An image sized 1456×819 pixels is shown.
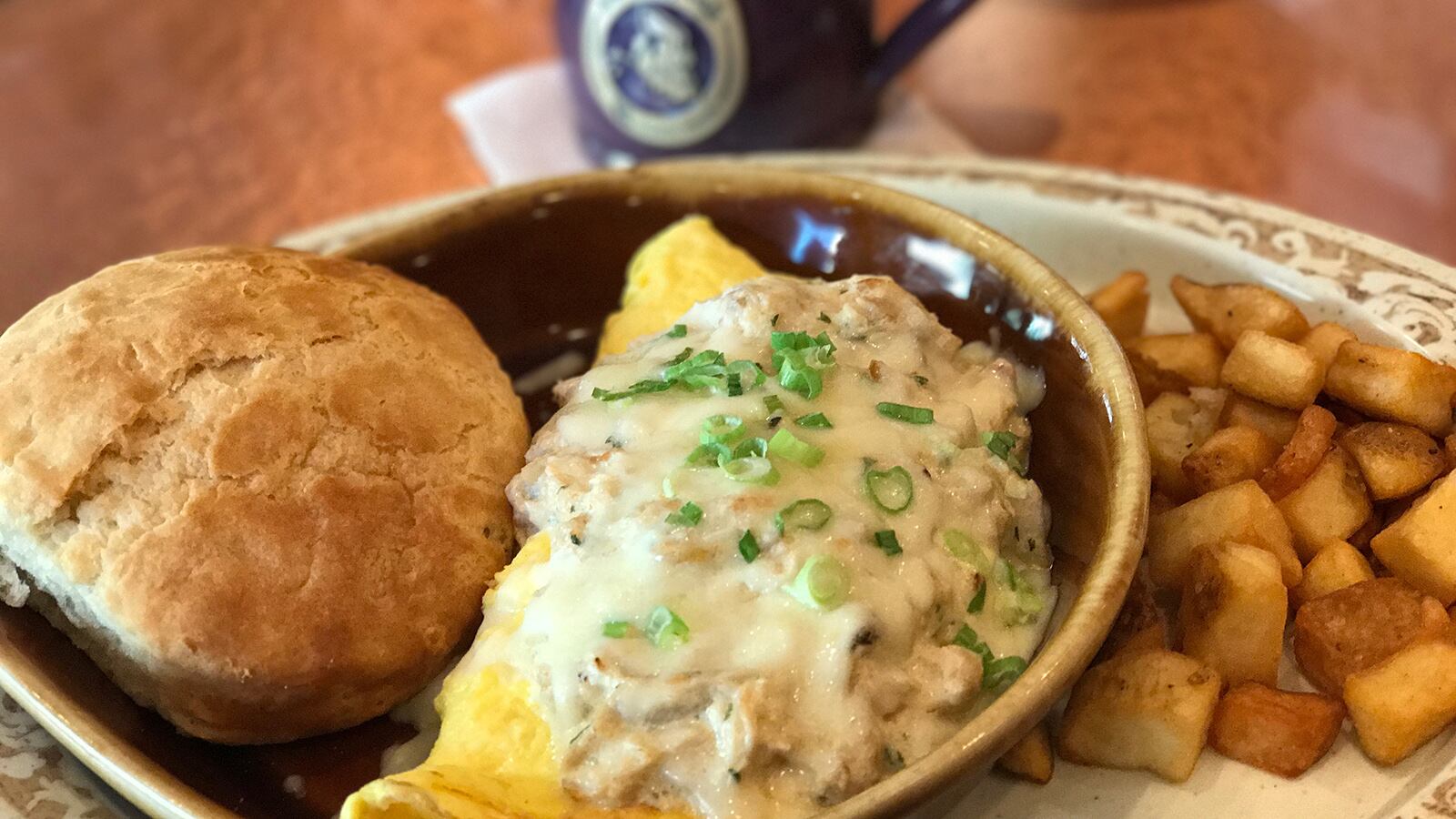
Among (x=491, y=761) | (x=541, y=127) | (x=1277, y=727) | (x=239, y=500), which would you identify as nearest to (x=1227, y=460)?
(x=1277, y=727)

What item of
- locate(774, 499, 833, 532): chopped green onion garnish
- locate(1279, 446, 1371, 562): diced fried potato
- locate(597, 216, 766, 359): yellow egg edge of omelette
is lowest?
locate(1279, 446, 1371, 562): diced fried potato

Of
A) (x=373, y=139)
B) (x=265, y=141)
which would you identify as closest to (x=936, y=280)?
(x=373, y=139)

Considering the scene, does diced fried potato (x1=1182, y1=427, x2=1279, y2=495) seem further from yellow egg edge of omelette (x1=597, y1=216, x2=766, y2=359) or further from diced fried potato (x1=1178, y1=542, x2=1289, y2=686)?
yellow egg edge of omelette (x1=597, y1=216, x2=766, y2=359)

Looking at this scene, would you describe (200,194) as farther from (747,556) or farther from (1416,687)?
(1416,687)

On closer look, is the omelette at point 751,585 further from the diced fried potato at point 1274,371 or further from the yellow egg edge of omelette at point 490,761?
the diced fried potato at point 1274,371

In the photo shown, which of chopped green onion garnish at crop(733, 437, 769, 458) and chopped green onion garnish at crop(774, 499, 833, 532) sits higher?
chopped green onion garnish at crop(733, 437, 769, 458)

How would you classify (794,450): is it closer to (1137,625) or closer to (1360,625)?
(1137,625)

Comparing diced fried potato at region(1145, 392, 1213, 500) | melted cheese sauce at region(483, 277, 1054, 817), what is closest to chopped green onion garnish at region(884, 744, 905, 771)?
melted cheese sauce at region(483, 277, 1054, 817)
